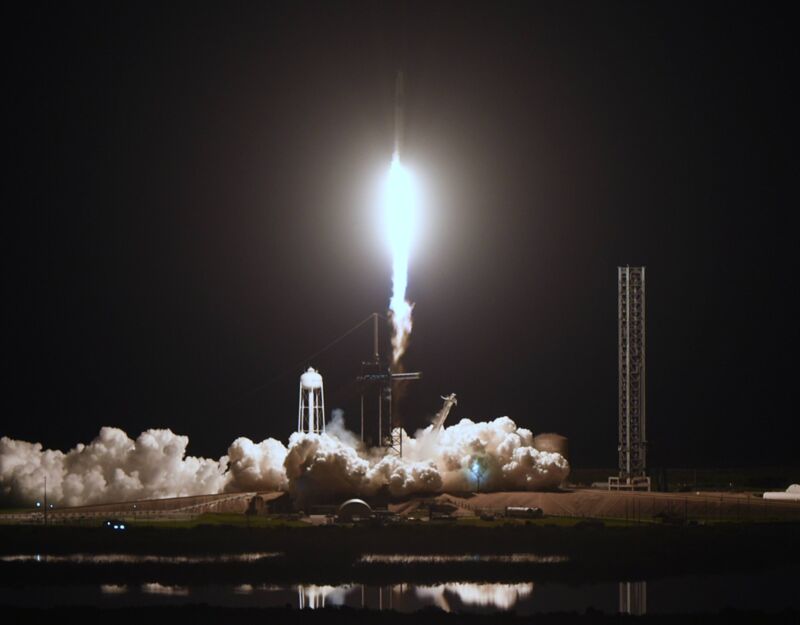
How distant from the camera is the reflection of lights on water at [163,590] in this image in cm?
7390

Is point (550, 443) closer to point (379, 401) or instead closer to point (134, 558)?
point (379, 401)

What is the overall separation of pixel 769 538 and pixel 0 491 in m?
44.9

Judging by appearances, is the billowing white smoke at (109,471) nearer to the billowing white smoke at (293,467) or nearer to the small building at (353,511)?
the billowing white smoke at (293,467)

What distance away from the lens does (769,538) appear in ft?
276

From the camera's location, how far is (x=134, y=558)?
8150cm

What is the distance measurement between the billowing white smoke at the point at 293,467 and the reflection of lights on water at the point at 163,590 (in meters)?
19.5

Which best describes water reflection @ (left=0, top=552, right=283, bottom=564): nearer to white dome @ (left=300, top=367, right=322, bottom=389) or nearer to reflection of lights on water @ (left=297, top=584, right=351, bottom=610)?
reflection of lights on water @ (left=297, top=584, right=351, bottom=610)

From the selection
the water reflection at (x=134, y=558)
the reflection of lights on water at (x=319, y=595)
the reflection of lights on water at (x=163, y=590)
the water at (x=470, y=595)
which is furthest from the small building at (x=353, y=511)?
the reflection of lights on water at (x=163, y=590)

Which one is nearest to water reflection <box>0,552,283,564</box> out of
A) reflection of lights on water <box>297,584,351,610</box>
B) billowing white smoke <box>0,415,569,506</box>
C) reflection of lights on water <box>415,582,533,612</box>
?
reflection of lights on water <box>297,584,351,610</box>

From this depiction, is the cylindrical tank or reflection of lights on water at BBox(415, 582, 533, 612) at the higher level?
the cylindrical tank

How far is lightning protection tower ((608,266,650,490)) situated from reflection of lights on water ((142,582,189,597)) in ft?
111

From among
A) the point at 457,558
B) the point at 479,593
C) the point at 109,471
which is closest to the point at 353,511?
the point at 457,558

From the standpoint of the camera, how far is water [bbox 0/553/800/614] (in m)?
70.8

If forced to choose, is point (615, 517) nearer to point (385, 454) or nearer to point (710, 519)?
point (710, 519)
